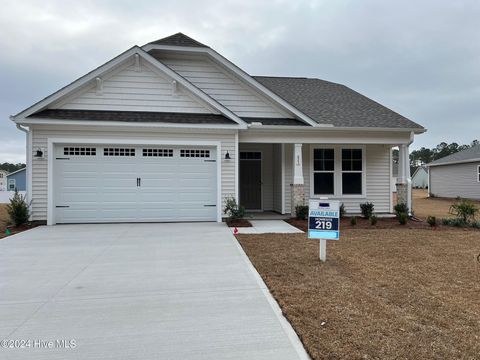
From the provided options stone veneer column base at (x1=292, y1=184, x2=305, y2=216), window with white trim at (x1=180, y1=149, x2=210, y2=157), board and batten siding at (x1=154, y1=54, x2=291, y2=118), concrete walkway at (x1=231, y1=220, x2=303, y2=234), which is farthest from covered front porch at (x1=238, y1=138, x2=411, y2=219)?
window with white trim at (x1=180, y1=149, x2=210, y2=157)

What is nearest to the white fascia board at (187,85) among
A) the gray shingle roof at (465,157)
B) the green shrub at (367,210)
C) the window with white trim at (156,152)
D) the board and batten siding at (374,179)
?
the window with white trim at (156,152)

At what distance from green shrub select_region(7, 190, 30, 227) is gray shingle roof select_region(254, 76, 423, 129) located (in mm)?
9548

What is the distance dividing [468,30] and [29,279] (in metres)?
19.9

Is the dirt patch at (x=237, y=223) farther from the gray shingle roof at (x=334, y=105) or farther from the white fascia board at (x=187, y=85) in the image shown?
the gray shingle roof at (x=334, y=105)

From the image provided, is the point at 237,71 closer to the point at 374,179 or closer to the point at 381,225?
the point at 374,179

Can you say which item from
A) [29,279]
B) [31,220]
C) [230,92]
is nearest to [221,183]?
[230,92]

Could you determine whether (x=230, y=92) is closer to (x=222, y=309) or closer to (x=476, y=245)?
(x=476, y=245)

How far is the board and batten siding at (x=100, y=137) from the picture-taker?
10.4m

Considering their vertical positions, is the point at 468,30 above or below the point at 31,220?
above

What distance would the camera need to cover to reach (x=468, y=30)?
642 inches

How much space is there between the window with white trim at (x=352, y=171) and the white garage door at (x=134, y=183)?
5.35m

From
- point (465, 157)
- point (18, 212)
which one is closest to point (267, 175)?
point (18, 212)

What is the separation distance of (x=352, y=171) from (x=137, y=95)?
8388 millimetres

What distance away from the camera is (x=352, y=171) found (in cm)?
1338
